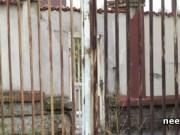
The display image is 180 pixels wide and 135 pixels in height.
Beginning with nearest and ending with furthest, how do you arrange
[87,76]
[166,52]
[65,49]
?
[87,76]
[65,49]
[166,52]

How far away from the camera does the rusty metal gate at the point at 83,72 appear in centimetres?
374

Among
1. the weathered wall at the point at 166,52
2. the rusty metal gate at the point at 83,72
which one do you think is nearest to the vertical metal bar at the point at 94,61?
the rusty metal gate at the point at 83,72

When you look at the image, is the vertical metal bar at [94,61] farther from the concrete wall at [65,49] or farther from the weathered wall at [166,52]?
the weathered wall at [166,52]

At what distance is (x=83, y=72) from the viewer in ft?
12.1

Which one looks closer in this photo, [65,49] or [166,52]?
[65,49]

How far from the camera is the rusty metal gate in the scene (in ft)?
12.3

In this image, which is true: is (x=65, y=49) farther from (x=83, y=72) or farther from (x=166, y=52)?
(x=83, y=72)

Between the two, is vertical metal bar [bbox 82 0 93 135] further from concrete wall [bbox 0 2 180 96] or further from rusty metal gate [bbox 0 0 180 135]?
concrete wall [bbox 0 2 180 96]

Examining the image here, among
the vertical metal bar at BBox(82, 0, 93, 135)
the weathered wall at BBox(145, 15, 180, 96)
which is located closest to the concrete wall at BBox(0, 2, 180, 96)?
the weathered wall at BBox(145, 15, 180, 96)

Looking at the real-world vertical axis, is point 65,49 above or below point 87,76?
Answer: above

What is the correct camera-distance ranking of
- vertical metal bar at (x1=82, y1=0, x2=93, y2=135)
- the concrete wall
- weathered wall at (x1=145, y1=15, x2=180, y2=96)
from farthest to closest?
weathered wall at (x1=145, y1=15, x2=180, y2=96) → the concrete wall → vertical metal bar at (x1=82, y1=0, x2=93, y2=135)

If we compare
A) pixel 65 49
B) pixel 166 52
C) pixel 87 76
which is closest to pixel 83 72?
pixel 87 76

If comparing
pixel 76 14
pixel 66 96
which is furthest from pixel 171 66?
pixel 66 96

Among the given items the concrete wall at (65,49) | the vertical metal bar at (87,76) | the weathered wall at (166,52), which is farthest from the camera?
the weathered wall at (166,52)
